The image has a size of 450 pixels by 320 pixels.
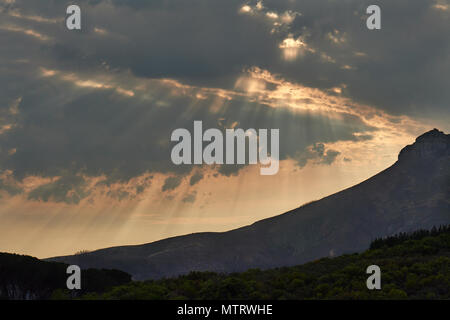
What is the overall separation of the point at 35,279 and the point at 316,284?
3065 cm

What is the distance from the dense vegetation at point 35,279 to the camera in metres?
65.3

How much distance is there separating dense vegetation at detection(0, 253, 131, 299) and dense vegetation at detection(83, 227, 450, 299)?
10.6 metres

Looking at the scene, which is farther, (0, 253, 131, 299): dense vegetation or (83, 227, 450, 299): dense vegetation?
(0, 253, 131, 299): dense vegetation

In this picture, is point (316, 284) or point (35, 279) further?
point (35, 279)

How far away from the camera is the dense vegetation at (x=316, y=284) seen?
5197 centimetres

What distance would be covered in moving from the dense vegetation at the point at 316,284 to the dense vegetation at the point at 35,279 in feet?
34.8

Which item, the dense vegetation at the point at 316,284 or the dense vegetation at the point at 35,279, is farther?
the dense vegetation at the point at 35,279

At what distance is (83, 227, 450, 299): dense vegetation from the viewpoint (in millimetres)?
51969

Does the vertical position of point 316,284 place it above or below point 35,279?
below

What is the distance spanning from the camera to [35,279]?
67.0 metres

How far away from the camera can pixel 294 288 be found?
2174 inches
